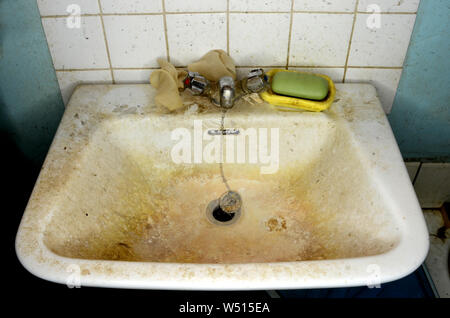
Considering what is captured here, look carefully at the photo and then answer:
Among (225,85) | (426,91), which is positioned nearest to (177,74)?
(225,85)

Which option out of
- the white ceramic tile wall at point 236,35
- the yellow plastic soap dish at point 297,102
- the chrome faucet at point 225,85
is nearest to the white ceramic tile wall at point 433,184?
the white ceramic tile wall at point 236,35

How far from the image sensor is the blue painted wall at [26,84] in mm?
887

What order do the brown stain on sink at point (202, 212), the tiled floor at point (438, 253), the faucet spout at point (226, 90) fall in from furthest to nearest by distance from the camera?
the tiled floor at point (438, 253) → the faucet spout at point (226, 90) → the brown stain on sink at point (202, 212)

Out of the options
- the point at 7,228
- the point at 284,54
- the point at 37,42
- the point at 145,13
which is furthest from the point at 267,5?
the point at 7,228

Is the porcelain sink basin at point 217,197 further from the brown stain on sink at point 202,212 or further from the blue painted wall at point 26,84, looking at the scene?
the blue painted wall at point 26,84

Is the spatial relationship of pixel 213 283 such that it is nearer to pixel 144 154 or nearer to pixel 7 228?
pixel 144 154

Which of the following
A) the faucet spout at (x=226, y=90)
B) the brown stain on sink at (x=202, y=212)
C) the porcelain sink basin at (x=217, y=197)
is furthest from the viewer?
the faucet spout at (x=226, y=90)

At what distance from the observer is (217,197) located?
929 millimetres

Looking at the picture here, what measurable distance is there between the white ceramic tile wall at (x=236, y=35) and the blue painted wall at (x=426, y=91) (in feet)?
0.09

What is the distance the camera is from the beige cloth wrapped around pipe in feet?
2.89

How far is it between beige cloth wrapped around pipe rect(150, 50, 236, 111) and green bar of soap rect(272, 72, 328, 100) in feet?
0.39

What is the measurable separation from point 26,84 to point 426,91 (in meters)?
1.06

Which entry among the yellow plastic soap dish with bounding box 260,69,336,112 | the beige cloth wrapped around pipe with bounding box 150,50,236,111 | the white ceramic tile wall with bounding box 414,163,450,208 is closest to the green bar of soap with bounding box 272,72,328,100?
the yellow plastic soap dish with bounding box 260,69,336,112

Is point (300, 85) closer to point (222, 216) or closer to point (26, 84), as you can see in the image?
point (222, 216)
